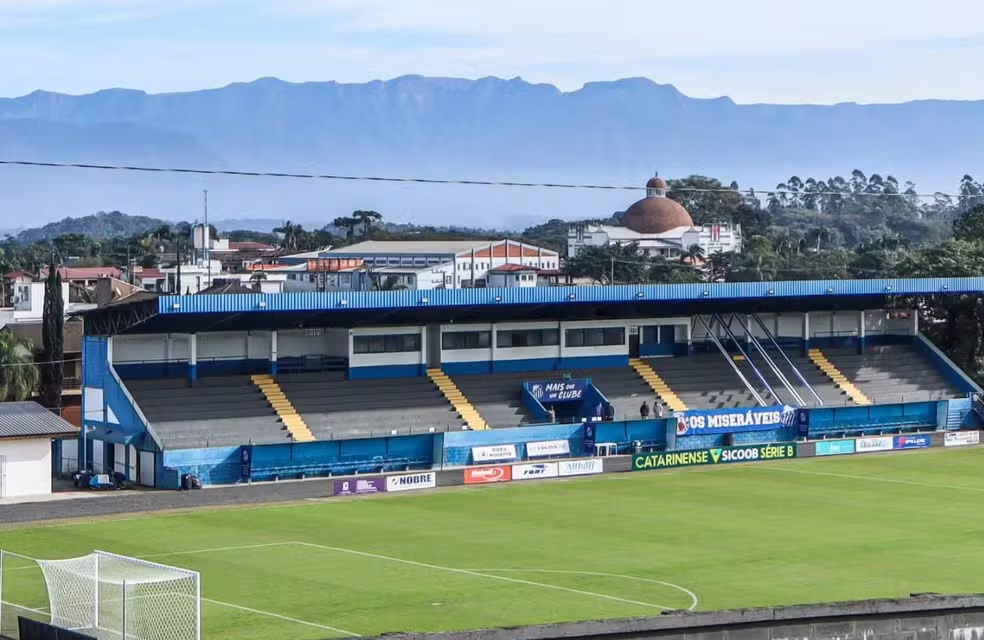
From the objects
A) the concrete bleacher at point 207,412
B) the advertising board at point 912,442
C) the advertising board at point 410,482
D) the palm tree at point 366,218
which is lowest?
the advertising board at point 410,482

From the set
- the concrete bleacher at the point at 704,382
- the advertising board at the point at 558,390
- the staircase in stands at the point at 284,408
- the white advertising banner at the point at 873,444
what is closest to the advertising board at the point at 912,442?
Answer: the white advertising banner at the point at 873,444

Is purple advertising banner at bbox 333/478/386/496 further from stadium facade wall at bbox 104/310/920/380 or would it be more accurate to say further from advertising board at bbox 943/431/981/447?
advertising board at bbox 943/431/981/447

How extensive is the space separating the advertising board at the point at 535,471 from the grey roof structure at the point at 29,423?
15.4 metres

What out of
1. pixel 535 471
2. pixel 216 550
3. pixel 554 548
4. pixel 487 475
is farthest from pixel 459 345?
pixel 216 550

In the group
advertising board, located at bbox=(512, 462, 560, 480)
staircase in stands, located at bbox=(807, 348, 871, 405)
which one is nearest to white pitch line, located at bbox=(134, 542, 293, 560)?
advertising board, located at bbox=(512, 462, 560, 480)

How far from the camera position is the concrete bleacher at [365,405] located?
61.5m

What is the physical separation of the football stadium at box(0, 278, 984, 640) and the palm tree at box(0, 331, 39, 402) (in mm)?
4852

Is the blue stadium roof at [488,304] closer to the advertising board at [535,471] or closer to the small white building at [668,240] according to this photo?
the advertising board at [535,471]

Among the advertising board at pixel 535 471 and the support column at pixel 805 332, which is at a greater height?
the support column at pixel 805 332

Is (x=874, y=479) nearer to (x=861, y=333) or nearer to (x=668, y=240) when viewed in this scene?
(x=861, y=333)

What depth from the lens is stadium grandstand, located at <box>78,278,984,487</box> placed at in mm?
58125

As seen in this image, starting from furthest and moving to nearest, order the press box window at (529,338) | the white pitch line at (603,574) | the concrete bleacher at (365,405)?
the press box window at (529,338) < the concrete bleacher at (365,405) < the white pitch line at (603,574)

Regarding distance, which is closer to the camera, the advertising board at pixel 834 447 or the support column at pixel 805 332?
the advertising board at pixel 834 447

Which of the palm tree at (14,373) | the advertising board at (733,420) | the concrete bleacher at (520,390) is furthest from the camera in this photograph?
the advertising board at (733,420)
